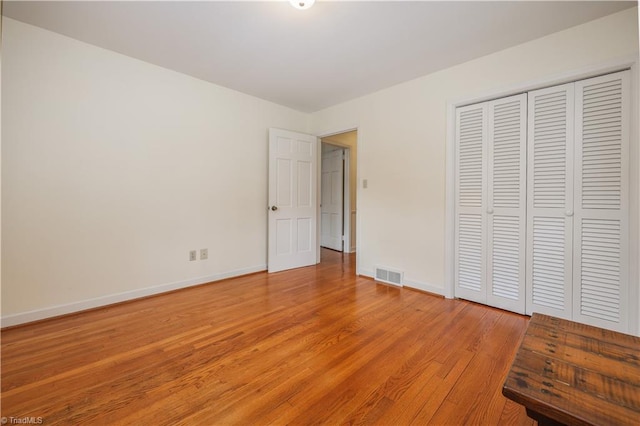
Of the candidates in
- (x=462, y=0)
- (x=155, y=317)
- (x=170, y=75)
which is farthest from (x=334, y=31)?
(x=155, y=317)

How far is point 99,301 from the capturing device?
2602 millimetres

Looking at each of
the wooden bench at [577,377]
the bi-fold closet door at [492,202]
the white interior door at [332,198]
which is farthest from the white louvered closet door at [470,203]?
the white interior door at [332,198]

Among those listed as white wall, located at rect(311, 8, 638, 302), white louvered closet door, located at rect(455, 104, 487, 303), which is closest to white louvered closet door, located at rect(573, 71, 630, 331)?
white wall, located at rect(311, 8, 638, 302)

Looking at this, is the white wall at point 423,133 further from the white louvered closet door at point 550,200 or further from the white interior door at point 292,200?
the white interior door at point 292,200

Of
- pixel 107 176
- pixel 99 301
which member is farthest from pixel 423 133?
pixel 99 301

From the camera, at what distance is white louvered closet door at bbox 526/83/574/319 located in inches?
88.4

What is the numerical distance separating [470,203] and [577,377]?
2225 mm

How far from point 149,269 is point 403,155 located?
314 cm

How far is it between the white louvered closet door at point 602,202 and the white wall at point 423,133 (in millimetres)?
172

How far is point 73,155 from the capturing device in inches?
96.3

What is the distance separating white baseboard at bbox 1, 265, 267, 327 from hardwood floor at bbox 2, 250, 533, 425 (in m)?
0.09

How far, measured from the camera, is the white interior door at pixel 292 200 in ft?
12.8

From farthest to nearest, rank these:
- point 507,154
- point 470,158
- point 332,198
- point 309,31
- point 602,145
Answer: point 332,198 → point 470,158 → point 507,154 → point 309,31 → point 602,145

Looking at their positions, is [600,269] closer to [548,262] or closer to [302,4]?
[548,262]
